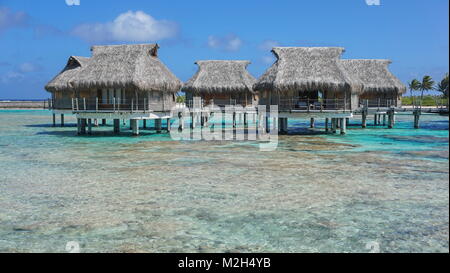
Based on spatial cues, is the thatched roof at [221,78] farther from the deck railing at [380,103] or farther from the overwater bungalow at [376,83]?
the deck railing at [380,103]

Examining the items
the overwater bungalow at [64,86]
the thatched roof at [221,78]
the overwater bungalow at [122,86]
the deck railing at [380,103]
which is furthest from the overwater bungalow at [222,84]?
the deck railing at [380,103]

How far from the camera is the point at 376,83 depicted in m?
28.8

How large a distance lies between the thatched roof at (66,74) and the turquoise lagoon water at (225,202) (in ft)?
35.3

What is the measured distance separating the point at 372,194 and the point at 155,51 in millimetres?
17246

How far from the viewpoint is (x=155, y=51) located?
2322 centimetres

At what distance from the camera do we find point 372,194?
8.41 m

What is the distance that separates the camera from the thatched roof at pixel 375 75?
1123 inches

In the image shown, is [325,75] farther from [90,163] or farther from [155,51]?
[90,163]
